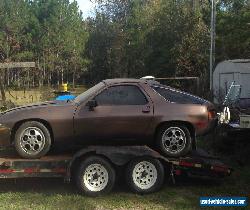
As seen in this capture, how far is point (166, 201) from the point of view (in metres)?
7.08

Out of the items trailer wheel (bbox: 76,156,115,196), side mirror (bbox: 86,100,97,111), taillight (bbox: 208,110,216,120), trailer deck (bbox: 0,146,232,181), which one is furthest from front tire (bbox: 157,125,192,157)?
side mirror (bbox: 86,100,97,111)

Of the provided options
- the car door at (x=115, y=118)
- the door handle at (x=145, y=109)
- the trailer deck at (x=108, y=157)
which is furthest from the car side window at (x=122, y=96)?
the trailer deck at (x=108, y=157)

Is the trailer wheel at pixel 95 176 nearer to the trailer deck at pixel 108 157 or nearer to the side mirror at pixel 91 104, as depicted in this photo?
the trailer deck at pixel 108 157

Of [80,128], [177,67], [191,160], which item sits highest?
[177,67]

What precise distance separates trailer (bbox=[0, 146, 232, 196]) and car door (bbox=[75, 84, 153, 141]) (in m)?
0.31

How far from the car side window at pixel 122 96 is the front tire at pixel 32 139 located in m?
1.12

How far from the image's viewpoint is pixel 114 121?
24.7 feet

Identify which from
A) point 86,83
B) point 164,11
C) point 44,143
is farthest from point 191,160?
point 86,83

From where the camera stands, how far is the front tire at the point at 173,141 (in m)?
7.67

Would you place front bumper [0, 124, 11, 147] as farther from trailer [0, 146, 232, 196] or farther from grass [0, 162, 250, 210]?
grass [0, 162, 250, 210]

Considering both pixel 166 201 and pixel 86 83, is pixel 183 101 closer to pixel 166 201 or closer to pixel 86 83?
pixel 166 201

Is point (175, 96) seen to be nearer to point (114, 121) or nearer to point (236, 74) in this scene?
point (114, 121)

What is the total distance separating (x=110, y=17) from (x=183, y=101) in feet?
123

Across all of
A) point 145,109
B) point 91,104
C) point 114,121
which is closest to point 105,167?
point 114,121
